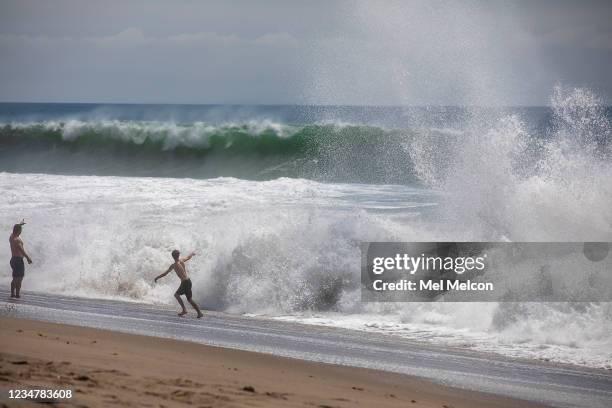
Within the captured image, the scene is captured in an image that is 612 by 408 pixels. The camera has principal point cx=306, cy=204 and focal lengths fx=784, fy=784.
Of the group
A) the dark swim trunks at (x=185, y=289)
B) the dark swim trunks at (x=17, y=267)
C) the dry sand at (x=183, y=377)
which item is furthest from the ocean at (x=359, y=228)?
the dry sand at (x=183, y=377)

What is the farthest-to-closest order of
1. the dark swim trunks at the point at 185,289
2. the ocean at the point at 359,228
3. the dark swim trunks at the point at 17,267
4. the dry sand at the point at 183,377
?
the dark swim trunks at the point at 17,267 < the dark swim trunks at the point at 185,289 < the ocean at the point at 359,228 < the dry sand at the point at 183,377

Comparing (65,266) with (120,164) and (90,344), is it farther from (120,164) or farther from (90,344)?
(120,164)

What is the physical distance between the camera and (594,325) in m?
9.78

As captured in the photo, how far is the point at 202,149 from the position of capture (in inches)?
1405

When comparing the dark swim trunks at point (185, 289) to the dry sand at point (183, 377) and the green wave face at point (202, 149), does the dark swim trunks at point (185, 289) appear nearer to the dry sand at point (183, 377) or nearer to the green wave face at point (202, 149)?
the dry sand at point (183, 377)

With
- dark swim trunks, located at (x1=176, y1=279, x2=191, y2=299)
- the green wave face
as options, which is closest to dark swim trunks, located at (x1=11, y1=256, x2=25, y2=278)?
dark swim trunks, located at (x1=176, y1=279, x2=191, y2=299)

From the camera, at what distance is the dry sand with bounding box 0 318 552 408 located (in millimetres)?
5871

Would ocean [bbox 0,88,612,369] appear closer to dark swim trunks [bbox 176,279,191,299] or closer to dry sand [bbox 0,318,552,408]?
dark swim trunks [bbox 176,279,191,299]

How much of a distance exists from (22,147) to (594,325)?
117 ft

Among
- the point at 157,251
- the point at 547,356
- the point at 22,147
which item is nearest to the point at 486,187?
the point at 547,356

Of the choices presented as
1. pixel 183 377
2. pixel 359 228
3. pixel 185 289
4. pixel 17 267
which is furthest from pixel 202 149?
pixel 183 377

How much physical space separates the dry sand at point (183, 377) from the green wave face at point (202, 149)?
58.6 feet

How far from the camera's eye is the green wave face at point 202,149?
99.3ft

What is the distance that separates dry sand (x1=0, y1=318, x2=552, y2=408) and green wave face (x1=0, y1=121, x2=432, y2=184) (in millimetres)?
17859
